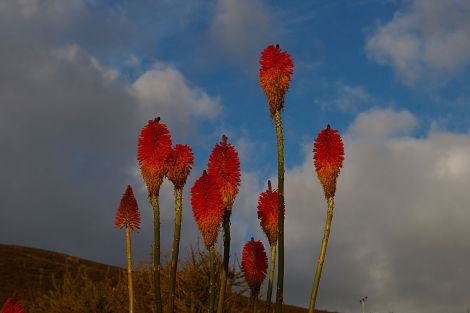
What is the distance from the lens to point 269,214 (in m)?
8.30

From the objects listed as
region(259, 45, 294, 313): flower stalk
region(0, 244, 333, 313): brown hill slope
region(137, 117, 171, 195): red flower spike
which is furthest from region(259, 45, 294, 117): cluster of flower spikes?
region(0, 244, 333, 313): brown hill slope

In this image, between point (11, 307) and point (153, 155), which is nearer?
point (11, 307)

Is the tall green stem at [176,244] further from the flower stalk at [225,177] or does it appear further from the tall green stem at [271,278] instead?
the tall green stem at [271,278]

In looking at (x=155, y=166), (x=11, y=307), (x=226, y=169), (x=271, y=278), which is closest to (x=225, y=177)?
(x=226, y=169)

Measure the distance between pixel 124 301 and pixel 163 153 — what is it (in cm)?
1356

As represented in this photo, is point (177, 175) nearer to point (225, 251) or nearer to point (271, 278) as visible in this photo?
point (225, 251)

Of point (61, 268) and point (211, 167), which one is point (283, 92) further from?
point (61, 268)

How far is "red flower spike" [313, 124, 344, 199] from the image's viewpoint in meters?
7.17

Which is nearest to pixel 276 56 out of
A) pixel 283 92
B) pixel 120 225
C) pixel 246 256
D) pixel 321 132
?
pixel 283 92

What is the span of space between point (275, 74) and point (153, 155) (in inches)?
66.7

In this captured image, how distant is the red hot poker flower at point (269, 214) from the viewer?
8.19 meters

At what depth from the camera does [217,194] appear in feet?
22.9

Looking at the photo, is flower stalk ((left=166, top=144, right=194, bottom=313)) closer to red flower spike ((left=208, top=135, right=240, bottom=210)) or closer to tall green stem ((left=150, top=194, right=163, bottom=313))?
tall green stem ((left=150, top=194, right=163, bottom=313))

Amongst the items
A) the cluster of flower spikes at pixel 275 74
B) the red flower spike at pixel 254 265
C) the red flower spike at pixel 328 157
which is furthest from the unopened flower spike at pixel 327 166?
the red flower spike at pixel 254 265
